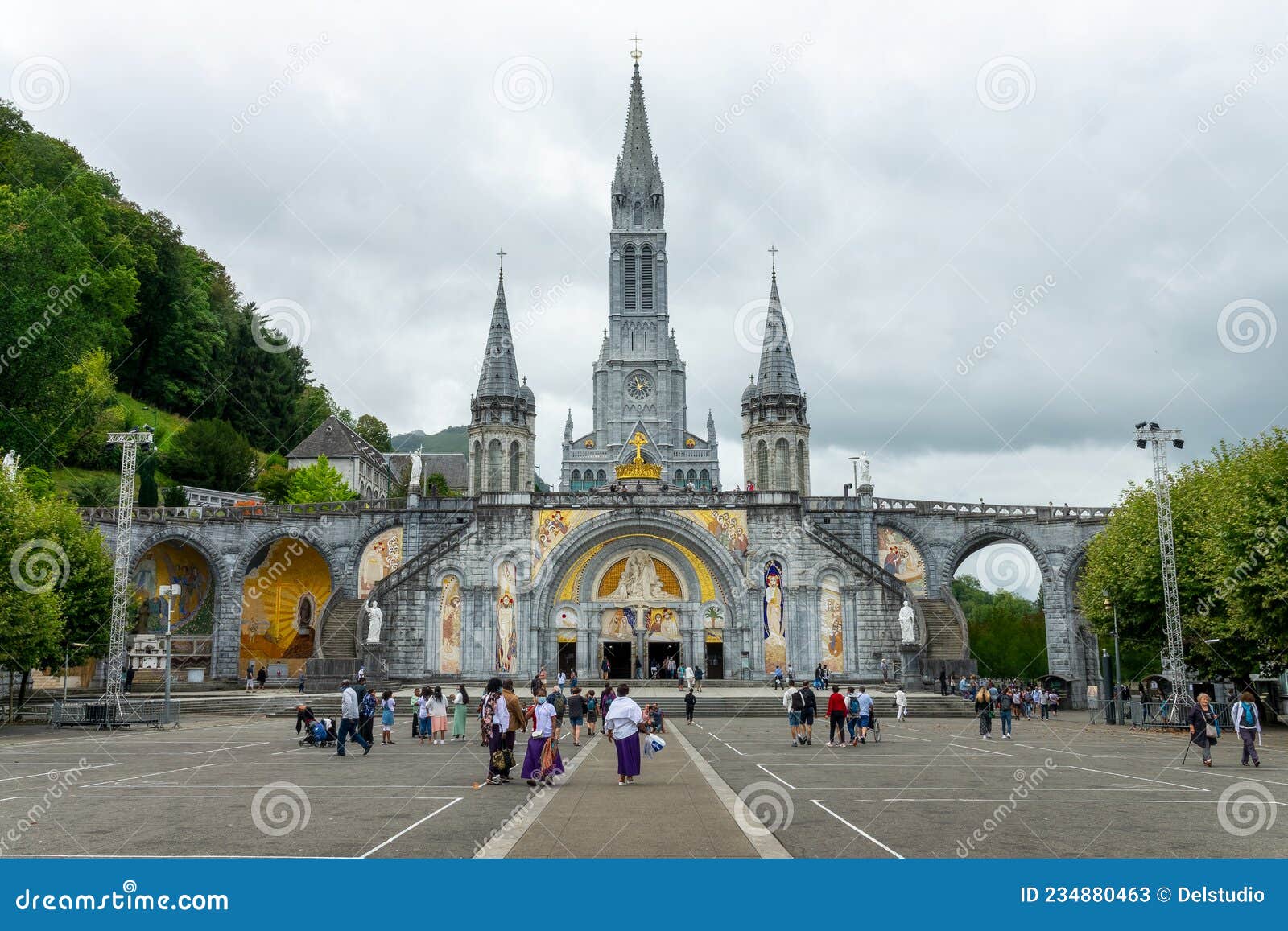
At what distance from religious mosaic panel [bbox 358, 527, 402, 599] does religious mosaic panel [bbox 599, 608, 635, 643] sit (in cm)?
1062

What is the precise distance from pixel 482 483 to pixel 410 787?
5721 centimetres

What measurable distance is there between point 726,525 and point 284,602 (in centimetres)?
2342

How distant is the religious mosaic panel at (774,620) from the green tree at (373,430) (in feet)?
205

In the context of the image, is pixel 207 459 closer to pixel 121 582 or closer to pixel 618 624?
pixel 618 624

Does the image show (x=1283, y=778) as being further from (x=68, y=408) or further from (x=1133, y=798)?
(x=68, y=408)

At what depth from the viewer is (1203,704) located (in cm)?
1917

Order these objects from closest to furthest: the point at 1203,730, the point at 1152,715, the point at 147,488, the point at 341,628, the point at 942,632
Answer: the point at 1203,730 → the point at 1152,715 → the point at 942,632 → the point at 341,628 → the point at 147,488

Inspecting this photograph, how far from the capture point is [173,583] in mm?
50969

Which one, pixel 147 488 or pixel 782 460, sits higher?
pixel 782 460

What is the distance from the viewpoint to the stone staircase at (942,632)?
46.2 m

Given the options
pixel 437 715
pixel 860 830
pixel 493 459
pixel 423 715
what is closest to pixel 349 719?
pixel 437 715

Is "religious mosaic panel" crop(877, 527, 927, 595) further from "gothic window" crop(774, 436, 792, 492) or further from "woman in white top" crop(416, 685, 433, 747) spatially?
"woman in white top" crop(416, 685, 433, 747)

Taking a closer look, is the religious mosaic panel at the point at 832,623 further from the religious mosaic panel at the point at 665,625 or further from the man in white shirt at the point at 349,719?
the man in white shirt at the point at 349,719

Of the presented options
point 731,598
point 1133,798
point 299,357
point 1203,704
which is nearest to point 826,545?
point 731,598
